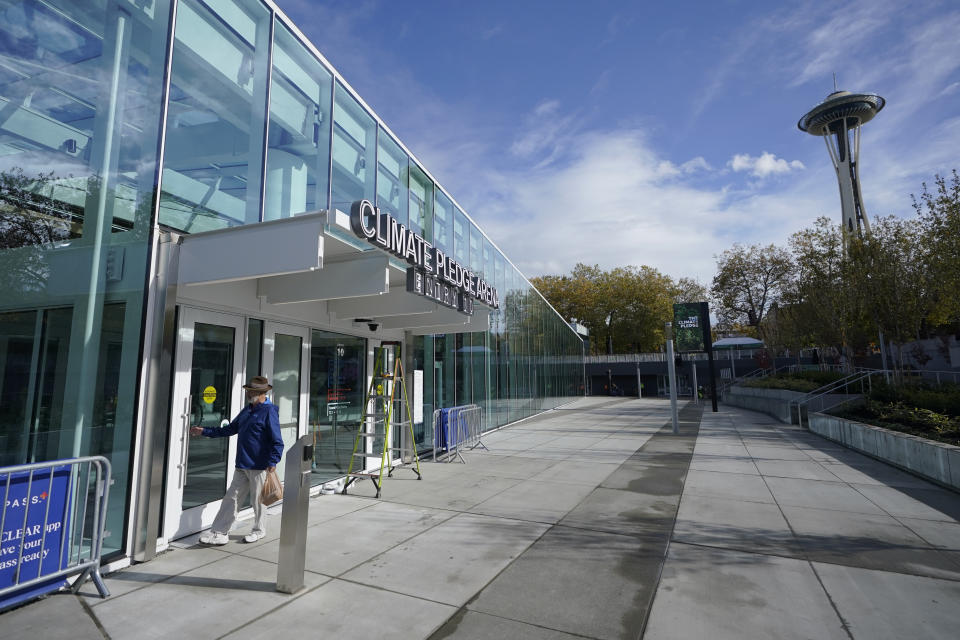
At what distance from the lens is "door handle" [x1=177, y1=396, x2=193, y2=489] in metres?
5.10

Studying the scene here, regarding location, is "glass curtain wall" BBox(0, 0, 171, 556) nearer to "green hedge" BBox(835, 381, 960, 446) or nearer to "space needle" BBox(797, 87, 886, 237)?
"green hedge" BBox(835, 381, 960, 446)

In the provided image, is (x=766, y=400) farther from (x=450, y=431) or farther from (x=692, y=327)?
(x=450, y=431)

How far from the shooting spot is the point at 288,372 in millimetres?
7020

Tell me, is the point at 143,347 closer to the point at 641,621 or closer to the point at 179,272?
the point at 179,272

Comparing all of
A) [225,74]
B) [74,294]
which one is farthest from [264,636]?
[225,74]

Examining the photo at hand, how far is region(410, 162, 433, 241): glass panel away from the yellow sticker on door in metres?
5.84

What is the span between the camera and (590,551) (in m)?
4.84

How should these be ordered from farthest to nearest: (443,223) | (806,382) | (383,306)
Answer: (806,382), (443,223), (383,306)

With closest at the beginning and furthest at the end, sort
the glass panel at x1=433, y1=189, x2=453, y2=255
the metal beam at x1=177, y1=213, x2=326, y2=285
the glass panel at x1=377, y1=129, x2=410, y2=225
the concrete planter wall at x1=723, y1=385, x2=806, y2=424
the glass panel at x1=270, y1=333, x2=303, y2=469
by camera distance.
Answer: the metal beam at x1=177, y1=213, x2=326, y2=285 → the glass panel at x1=270, y1=333, x2=303, y2=469 → the glass panel at x1=377, y1=129, x2=410, y2=225 → the glass panel at x1=433, y1=189, x2=453, y2=255 → the concrete planter wall at x1=723, y1=385, x2=806, y2=424

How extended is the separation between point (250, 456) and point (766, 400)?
24340 mm

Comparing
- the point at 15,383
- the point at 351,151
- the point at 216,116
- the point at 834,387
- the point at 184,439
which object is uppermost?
the point at 351,151

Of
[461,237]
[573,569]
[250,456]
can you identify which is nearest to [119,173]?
[250,456]

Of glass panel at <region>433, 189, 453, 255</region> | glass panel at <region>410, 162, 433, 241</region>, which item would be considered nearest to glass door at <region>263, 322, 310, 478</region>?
glass panel at <region>410, 162, 433, 241</region>

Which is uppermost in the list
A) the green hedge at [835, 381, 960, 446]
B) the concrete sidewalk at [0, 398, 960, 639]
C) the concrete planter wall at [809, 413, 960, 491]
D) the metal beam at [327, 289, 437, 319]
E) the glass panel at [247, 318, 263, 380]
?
the metal beam at [327, 289, 437, 319]
